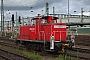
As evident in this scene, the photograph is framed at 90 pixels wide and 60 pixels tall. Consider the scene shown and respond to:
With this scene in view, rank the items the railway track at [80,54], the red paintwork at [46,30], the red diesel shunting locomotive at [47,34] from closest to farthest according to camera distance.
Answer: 1. the railway track at [80,54]
2. the red diesel shunting locomotive at [47,34]
3. the red paintwork at [46,30]

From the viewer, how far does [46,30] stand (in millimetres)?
16953

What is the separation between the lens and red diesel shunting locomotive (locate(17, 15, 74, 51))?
1575 centimetres

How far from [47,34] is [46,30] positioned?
0.35 metres

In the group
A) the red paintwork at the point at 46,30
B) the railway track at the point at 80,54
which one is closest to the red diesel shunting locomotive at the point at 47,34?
the red paintwork at the point at 46,30

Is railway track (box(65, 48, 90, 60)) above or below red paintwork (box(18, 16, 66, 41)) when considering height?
below

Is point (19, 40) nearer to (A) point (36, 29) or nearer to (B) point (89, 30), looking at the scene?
(A) point (36, 29)

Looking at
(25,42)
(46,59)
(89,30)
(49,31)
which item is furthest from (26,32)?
(89,30)

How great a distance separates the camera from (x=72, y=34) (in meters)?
17.2

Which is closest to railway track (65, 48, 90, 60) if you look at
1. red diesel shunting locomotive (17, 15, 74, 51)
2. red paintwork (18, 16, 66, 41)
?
red diesel shunting locomotive (17, 15, 74, 51)

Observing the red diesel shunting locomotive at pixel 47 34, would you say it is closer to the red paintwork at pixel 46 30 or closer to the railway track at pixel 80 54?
the red paintwork at pixel 46 30

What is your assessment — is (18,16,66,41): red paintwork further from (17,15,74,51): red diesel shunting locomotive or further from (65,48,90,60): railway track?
(65,48,90,60): railway track

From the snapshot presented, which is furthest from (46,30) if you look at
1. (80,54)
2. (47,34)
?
(80,54)

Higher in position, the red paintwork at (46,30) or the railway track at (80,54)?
the red paintwork at (46,30)

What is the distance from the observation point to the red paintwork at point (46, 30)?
53.7ft
